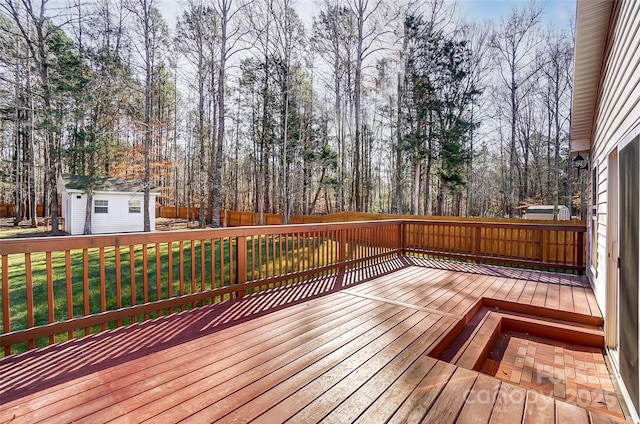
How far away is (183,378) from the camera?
191cm

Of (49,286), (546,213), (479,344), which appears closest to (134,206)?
(49,286)

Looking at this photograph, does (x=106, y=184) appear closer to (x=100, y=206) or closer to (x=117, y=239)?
(x=100, y=206)

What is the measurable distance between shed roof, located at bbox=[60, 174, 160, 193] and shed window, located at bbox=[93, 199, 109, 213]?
2.02 feet

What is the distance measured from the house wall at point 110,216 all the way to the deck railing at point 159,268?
6.97m

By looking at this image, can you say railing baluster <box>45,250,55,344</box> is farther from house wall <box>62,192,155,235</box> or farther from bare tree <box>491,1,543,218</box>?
bare tree <box>491,1,543,218</box>

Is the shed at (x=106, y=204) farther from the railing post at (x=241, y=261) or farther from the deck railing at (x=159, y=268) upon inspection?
the railing post at (x=241, y=261)

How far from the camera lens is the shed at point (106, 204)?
48.2 feet

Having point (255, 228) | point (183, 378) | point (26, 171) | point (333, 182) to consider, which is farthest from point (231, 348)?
point (26, 171)

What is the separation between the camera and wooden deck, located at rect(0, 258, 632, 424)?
1613 millimetres

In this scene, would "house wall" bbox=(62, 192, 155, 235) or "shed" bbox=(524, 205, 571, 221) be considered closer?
"shed" bbox=(524, 205, 571, 221)

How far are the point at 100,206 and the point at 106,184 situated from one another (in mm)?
1149

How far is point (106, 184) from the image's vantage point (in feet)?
50.6

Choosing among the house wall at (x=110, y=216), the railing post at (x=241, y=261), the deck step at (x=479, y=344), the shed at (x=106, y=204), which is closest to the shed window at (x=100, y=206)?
the shed at (x=106, y=204)

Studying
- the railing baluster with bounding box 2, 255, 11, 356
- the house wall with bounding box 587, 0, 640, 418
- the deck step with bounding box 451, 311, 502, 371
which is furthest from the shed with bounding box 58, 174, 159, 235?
the house wall with bounding box 587, 0, 640, 418
